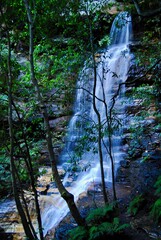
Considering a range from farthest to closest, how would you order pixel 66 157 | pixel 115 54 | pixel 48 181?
pixel 115 54
pixel 66 157
pixel 48 181

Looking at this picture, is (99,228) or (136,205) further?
(136,205)

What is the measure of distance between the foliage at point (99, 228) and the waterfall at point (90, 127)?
131 centimetres

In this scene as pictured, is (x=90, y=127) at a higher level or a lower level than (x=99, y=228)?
higher

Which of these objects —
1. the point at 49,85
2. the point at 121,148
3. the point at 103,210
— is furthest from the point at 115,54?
the point at 103,210

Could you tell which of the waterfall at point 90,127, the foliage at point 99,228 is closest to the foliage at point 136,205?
the foliage at point 99,228

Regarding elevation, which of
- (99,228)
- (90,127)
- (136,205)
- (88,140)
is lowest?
(136,205)

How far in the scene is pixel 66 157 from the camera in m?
13.0

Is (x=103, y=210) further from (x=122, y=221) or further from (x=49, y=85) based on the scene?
(x=49, y=85)

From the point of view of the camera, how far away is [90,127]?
6.81 m

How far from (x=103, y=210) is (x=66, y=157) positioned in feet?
25.1

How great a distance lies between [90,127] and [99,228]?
2.82 meters

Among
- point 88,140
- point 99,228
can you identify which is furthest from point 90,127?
point 99,228

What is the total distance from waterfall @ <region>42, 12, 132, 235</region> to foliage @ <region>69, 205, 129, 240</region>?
51.7 inches

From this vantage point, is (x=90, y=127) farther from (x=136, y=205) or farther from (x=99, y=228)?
(x=99, y=228)
